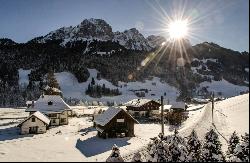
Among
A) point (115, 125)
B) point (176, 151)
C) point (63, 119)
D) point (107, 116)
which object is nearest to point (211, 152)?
point (176, 151)

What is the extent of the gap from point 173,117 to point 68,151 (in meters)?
35.1

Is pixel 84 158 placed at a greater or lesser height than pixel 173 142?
lesser

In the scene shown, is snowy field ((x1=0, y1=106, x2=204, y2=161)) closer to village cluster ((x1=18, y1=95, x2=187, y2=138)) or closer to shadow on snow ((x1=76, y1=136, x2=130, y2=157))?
shadow on snow ((x1=76, y1=136, x2=130, y2=157))

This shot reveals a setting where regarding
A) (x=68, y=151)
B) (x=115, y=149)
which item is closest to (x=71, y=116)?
(x=68, y=151)

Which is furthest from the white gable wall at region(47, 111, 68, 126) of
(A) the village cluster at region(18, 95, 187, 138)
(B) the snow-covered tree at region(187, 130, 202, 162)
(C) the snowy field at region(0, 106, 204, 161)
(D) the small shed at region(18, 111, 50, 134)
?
(B) the snow-covered tree at region(187, 130, 202, 162)

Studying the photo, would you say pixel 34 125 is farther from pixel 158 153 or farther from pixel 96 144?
pixel 158 153

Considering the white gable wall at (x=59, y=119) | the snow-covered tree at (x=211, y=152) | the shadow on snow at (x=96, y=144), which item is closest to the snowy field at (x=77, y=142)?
the shadow on snow at (x=96, y=144)

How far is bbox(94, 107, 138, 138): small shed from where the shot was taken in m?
57.8

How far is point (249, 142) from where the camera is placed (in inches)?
1029

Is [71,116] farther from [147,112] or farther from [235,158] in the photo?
[235,158]

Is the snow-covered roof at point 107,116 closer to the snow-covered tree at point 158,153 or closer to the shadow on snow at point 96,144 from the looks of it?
the shadow on snow at point 96,144

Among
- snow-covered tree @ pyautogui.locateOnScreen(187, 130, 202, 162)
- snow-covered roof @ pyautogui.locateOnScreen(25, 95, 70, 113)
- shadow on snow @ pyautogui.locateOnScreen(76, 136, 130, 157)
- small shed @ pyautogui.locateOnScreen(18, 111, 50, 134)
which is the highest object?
snow-covered roof @ pyautogui.locateOnScreen(25, 95, 70, 113)

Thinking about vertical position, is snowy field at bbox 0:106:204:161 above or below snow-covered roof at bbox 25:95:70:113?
below

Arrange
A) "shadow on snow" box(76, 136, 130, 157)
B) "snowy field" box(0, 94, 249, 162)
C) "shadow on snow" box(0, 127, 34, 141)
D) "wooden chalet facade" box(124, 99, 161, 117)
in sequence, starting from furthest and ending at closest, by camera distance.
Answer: "wooden chalet facade" box(124, 99, 161, 117) < "shadow on snow" box(0, 127, 34, 141) < "shadow on snow" box(76, 136, 130, 157) < "snowy field" box(0, 94, 249, 162)
